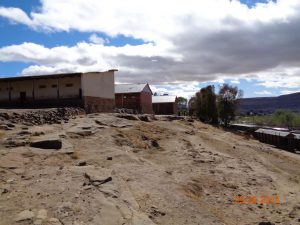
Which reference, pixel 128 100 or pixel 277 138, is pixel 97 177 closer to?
pixel 277 138

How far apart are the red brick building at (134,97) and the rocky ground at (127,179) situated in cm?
2763

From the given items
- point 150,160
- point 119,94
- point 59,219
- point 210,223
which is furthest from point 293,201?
point 119,94

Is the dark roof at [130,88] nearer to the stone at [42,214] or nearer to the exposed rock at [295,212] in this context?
the exposed rock at [295,212]

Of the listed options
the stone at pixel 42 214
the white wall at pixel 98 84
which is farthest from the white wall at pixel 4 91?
the stone at pixel 42 214

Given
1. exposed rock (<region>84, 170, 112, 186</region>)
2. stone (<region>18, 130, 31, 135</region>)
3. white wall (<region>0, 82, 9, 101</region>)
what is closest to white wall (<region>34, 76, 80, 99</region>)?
white wall (<region>0, 82, 9, 101</region>)

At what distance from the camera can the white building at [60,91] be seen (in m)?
31.8

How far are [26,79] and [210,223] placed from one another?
26248mm

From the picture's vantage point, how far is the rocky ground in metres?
9.95

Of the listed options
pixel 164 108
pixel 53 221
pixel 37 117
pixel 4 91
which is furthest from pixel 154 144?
pixel 164 108

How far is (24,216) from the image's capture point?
8.84 m

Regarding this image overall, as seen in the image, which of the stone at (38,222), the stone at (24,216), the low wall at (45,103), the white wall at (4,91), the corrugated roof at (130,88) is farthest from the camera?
the corrugated roof at (130,88)

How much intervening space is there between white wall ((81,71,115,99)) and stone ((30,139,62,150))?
15.9 m
